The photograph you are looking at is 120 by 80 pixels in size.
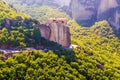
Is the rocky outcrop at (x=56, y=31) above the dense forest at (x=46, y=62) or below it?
above

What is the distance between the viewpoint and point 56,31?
7238 cm

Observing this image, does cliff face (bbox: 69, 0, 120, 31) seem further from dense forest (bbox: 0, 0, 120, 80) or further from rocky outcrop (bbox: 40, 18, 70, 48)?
rocky outcrop (bbox: 40, 18, 70, 48)

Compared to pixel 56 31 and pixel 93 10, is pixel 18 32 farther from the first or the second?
pixel 93 10

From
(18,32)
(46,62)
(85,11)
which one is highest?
(18,32)

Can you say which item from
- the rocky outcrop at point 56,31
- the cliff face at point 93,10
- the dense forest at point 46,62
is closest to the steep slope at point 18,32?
the dense forest at point 46,62

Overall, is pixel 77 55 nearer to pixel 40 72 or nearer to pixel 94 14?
pixel 40 72

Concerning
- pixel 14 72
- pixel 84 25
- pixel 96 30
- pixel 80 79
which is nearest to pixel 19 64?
pixel 14 72

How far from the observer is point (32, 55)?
64.6 m

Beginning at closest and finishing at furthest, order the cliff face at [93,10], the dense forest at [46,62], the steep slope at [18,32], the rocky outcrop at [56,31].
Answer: the dense forest at [46,62], the steep slope at [18,32], the rocky outcrop at [56,31], the cliff face at [93,10]

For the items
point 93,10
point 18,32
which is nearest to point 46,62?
point 18,32

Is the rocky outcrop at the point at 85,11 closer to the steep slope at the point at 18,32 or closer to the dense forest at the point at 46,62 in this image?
the dense forest at the point at 46,62

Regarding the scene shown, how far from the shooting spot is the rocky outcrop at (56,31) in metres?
72.4

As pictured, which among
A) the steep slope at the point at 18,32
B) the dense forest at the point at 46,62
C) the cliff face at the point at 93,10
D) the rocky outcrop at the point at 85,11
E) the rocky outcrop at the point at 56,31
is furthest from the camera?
the rocky outcrop at the point at 85,11

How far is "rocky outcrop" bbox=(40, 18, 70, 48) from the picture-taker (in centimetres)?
7244
